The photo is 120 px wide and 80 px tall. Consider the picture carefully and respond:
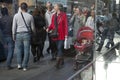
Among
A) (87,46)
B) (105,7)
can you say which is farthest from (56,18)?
(105,7)

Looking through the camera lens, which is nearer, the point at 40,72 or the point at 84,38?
the point at 40,72

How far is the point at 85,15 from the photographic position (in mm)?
11383

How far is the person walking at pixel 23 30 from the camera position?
31.2 feet

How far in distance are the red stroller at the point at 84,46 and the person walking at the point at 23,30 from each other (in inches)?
54.6

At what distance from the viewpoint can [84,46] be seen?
10.1 m

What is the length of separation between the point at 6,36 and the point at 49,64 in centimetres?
153

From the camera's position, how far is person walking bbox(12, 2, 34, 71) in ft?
31.2

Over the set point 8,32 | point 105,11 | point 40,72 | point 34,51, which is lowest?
point 40,72

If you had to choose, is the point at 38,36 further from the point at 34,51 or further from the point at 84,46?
the point at 84,46

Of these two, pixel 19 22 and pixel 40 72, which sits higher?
pixel 19 22

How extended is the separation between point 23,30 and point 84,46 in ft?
5.75

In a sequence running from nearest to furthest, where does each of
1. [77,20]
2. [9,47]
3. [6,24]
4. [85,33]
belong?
[6,24] < [9,47] < [85,33] < [77,20]

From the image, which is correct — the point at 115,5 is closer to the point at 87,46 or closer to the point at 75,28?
the point at 87,46

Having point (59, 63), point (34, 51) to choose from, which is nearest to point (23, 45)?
point (59, 63)
